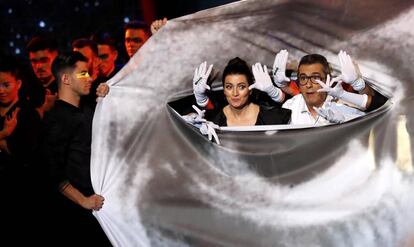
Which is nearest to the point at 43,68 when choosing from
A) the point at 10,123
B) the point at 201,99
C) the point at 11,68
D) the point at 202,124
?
the point at 11,68

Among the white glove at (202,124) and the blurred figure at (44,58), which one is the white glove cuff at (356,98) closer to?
the white glove at (202,124)

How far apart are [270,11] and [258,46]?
0.18 meters

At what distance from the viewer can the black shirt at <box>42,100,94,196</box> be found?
9.64 ft

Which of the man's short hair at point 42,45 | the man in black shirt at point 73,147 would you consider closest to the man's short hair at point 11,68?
the man's short hair at point 42,45

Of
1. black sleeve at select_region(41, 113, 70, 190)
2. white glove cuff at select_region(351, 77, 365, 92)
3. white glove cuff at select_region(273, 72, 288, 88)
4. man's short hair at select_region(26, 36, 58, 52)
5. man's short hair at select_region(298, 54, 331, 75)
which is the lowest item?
black sleeve at select_region(41, 113, 70, 190)

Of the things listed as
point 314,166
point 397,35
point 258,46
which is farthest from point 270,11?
point 314,166

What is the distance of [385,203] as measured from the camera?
8.58ft

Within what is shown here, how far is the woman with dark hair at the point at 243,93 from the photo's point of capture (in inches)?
115

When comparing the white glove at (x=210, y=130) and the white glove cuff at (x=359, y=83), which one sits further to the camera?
the white glove at (x=210, y=130)

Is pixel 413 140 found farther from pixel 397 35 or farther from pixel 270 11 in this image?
pixel 270 11

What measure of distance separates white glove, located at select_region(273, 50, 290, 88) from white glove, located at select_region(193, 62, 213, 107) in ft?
1.06

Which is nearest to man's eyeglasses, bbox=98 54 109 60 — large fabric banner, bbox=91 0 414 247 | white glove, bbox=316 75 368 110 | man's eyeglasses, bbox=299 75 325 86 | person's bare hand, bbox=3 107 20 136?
person's bare hand, bbox=3 107 20 136

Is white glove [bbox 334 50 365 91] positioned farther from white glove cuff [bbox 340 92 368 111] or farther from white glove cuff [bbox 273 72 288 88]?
white glove cuff [bbox 273 72 288 88]

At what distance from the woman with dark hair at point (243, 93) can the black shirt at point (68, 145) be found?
616 millimetres
